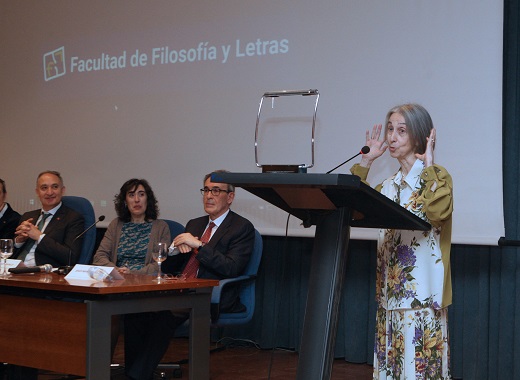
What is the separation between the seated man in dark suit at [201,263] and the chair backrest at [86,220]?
54 cm

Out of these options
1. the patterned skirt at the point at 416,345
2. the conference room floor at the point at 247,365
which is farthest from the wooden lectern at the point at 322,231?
the conference room floor at the point at 247,365

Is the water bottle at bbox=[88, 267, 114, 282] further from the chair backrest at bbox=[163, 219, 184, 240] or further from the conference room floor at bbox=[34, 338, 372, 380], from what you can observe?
the chair backrest at bbox=[163, 219, 184, 240]

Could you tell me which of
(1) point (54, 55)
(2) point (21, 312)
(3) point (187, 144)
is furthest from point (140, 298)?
(1) point (54, 55)

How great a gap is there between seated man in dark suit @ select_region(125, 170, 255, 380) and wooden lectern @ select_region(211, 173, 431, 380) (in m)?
1.82

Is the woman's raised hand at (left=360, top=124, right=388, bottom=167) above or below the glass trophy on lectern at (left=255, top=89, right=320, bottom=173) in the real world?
below

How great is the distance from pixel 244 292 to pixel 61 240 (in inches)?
48.4

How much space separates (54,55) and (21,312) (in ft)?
10.2

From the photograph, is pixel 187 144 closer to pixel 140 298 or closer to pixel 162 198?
pixel 162 198

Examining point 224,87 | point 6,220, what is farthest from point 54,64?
point 224,87

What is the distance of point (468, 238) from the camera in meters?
3.71

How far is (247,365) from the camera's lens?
4.33 m

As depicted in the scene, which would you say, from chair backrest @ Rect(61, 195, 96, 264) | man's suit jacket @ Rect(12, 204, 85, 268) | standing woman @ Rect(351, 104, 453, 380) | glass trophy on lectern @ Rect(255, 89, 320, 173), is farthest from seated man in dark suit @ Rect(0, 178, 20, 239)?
standing woman @ Rect(351, 104, 453, 380)

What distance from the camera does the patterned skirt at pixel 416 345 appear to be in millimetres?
2258

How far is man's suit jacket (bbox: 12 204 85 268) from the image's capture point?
4.18 meters
